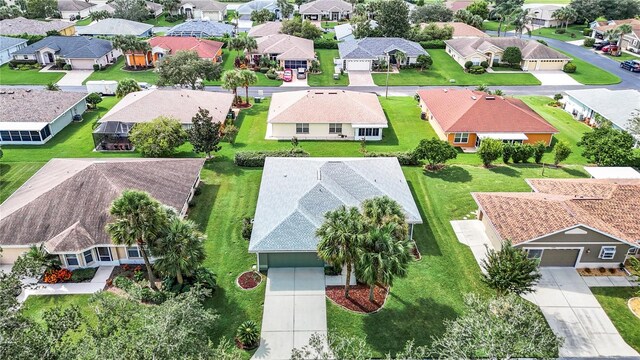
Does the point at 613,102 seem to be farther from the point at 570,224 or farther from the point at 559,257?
the point at 559,257

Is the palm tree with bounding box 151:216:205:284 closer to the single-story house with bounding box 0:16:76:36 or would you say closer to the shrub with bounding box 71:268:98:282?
the shrub with bounding box 71:268:98:282

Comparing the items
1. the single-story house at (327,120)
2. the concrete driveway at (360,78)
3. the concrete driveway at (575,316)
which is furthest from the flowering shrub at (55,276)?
the concrete driveway at (360,78)

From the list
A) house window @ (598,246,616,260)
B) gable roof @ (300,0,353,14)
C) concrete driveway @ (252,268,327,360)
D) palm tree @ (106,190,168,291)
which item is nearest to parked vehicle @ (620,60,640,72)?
house window @ (598,246,616,260)

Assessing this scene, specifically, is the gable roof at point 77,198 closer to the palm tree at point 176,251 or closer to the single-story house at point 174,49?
the palm tree at point 176,251

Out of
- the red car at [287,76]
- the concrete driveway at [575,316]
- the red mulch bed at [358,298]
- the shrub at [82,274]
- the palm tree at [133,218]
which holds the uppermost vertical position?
the palm tree at [133,218]

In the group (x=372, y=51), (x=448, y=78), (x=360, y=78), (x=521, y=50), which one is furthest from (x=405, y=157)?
(x=521, y=50)

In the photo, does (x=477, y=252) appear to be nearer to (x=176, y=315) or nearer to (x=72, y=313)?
(x=176, y=315)
